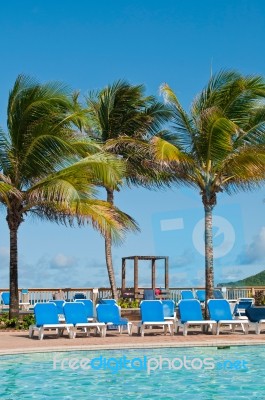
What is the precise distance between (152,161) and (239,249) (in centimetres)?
553

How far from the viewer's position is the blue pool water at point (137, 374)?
33.5ft

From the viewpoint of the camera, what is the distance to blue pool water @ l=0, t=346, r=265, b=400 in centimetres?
1020

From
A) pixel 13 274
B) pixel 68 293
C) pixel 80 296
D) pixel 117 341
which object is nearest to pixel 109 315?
pixel 117 341

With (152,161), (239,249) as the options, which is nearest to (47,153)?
(152,161)

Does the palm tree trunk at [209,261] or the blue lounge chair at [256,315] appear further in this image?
the palm tree trunk at [209,261]

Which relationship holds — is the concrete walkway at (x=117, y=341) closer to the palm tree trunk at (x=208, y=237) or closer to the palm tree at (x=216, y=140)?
the palm tree trunk at (x=208, y=237)

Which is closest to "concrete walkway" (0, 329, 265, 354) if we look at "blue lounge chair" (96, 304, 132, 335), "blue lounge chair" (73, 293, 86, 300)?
"blue lounge chair" (96, 304, 132, 335)

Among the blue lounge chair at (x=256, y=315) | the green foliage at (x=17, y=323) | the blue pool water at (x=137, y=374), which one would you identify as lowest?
the blue pool water at (x=137, y=374)

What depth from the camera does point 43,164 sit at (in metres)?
20.2

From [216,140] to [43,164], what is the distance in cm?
526

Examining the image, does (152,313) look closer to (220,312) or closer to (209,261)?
(220,312)

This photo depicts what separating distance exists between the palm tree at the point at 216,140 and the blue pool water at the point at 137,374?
7.50m

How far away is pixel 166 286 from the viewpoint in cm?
3008

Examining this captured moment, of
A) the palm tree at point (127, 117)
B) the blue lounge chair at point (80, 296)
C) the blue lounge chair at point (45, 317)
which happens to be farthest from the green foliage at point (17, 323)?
the palm tree at point (127, 117)
